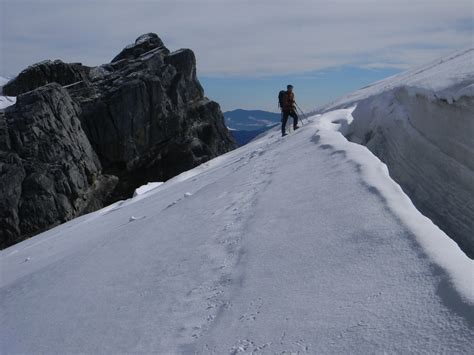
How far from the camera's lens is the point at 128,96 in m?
42.0

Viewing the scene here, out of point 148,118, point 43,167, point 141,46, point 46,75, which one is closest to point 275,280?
point 43,167

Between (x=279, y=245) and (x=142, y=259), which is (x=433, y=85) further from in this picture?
(x=142, y=259)

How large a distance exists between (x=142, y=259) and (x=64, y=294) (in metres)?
1.43

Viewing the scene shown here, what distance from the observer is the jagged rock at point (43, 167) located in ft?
104

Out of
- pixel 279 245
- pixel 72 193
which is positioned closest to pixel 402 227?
pixel 279 245

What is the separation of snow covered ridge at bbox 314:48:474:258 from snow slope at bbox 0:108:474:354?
1.43 meters

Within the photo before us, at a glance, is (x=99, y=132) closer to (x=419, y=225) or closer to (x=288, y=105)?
(x=288, y=105)

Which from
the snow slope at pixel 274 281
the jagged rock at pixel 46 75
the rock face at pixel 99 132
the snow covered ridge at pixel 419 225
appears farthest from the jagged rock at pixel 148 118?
the snow covered ridge at pixel 419 225

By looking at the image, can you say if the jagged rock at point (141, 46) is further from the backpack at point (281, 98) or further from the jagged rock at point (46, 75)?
the backpack at point (281, 98)

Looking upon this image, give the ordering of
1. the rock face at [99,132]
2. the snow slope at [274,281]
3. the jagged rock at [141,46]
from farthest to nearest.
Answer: the jagged rock at [141,46] < the rock face at [99,132] < the snow slope at [274,281]

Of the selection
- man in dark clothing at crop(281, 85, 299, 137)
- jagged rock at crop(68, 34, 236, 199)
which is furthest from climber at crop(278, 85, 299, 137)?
jagged rock at crop(68, 34, 236, 199)

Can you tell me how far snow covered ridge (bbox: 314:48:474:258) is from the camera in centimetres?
824

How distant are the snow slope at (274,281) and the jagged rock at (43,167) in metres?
23.7

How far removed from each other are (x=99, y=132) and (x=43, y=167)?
28.9ft
